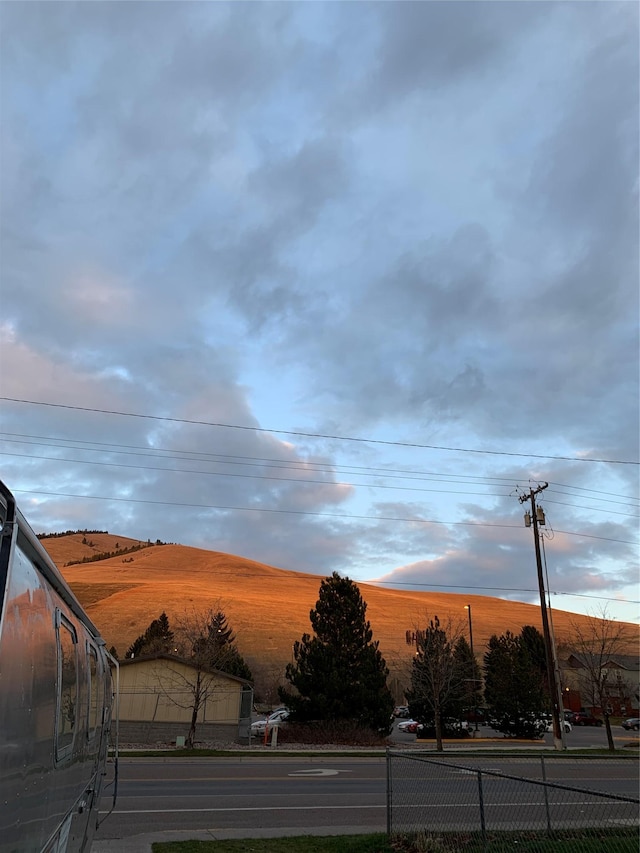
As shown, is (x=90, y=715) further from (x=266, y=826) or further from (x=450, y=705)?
(x=450, y=705)

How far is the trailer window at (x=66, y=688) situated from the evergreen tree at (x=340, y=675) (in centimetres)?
2624

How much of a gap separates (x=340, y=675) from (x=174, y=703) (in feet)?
29.9

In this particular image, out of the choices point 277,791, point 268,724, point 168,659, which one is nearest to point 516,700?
point 268,724

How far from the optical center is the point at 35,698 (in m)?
3.16

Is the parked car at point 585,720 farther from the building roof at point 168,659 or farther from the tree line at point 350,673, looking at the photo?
the building roof at point 168,659

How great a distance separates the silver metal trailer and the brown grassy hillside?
65.2 meters


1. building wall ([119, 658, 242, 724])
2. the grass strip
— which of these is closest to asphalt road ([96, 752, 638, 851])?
the grass strip

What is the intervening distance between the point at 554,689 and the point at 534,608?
117 metres

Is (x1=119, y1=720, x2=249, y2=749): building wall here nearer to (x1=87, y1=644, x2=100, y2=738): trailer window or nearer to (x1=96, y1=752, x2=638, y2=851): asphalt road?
(x1=96, y1=752, x2=638, y2=851): asphalt road

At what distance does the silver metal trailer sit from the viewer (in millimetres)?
2613

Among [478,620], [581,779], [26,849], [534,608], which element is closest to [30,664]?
[26,849]

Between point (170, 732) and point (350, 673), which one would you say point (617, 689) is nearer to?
point (350, 673)

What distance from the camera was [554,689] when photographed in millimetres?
29891

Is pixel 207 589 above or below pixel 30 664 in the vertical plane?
above
